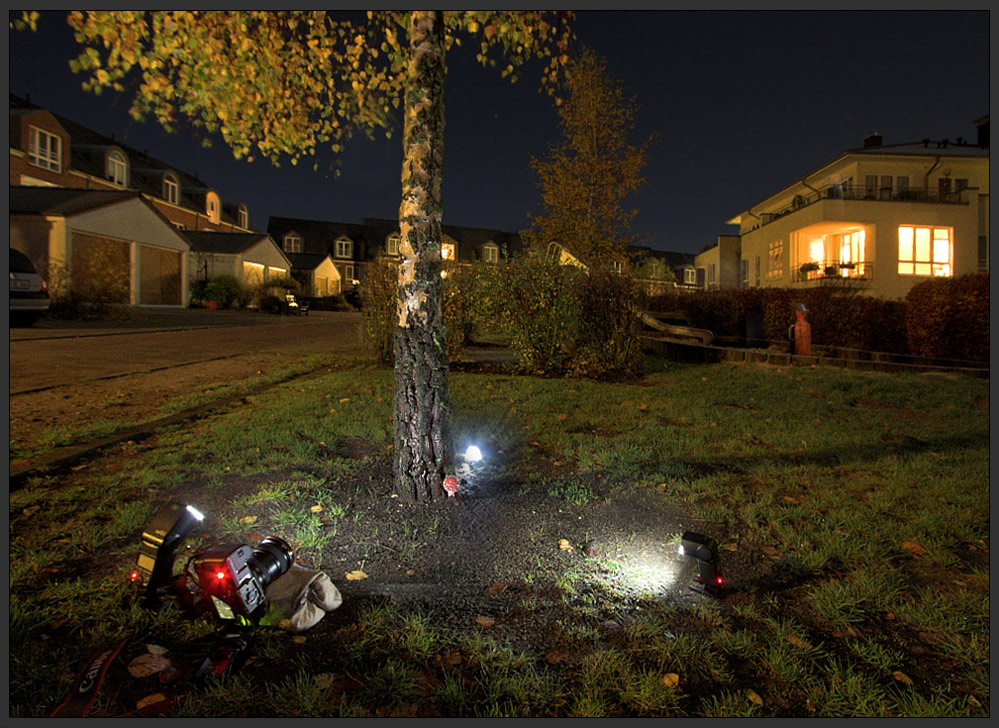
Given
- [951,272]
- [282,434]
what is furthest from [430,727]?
[951,272]

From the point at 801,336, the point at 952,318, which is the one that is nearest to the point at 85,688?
the point at 801,336

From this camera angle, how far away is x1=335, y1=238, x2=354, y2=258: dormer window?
200 ft

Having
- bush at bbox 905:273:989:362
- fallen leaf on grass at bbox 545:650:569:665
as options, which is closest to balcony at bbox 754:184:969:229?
bush at bbox 905:273:989:362

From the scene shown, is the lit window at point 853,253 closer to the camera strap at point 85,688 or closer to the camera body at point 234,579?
the camera body at point 234,579

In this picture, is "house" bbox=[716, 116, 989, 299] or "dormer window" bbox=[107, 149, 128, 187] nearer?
"house" bbox=[716, 116, 989, 299]

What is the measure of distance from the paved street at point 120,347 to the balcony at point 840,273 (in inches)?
864

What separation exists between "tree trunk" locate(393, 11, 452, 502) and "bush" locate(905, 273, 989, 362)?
36.0 feet

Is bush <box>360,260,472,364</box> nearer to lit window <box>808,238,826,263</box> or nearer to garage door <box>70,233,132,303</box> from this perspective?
garage door <box>70,233,132,303</box>

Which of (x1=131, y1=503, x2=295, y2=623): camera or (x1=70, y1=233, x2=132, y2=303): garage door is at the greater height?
(x1=70, y1=233, x2=132, y2=303): garage door

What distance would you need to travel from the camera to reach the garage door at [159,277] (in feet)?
90.0

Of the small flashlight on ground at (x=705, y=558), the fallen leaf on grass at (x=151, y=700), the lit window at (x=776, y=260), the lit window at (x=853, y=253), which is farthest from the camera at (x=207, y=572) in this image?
the lit window at (x=776, y=260)

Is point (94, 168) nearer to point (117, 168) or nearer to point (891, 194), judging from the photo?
point (117, 168)

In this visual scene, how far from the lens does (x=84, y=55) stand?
3242mm

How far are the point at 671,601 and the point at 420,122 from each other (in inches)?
112
